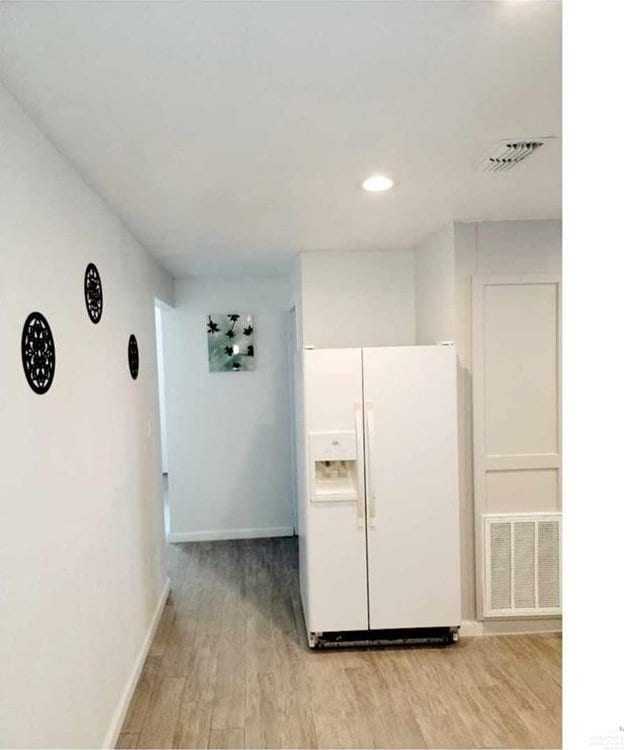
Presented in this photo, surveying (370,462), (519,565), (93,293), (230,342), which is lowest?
(519,565)

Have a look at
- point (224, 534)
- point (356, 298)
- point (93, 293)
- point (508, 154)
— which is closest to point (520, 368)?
point (356, 298)

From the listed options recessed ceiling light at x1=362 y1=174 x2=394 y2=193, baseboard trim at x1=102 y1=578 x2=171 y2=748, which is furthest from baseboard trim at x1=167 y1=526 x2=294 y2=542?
recessed ceiling light at x1=362 y1=174 x2=394 y2=193

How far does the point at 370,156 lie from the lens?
7.14ft

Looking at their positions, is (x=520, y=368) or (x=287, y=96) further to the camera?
(x=520, y=368)

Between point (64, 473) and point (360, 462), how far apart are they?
1.76 metres

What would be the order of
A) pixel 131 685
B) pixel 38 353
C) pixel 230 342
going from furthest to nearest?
1. pixel 230 342
2. pixel 131 685
3. pixel 38 353

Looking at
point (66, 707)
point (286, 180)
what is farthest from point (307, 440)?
point (66, 707)

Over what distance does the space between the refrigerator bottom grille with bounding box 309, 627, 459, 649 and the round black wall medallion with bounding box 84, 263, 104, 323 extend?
7.35 feet

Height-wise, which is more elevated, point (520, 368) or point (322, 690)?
point (520, 368)

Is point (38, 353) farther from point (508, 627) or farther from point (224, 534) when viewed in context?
point (224, 534)

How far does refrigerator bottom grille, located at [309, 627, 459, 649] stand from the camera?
3.37 metres

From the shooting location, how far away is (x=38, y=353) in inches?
69.6

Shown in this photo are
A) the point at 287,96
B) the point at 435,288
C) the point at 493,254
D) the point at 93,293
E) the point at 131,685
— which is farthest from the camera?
the point at 435,288
